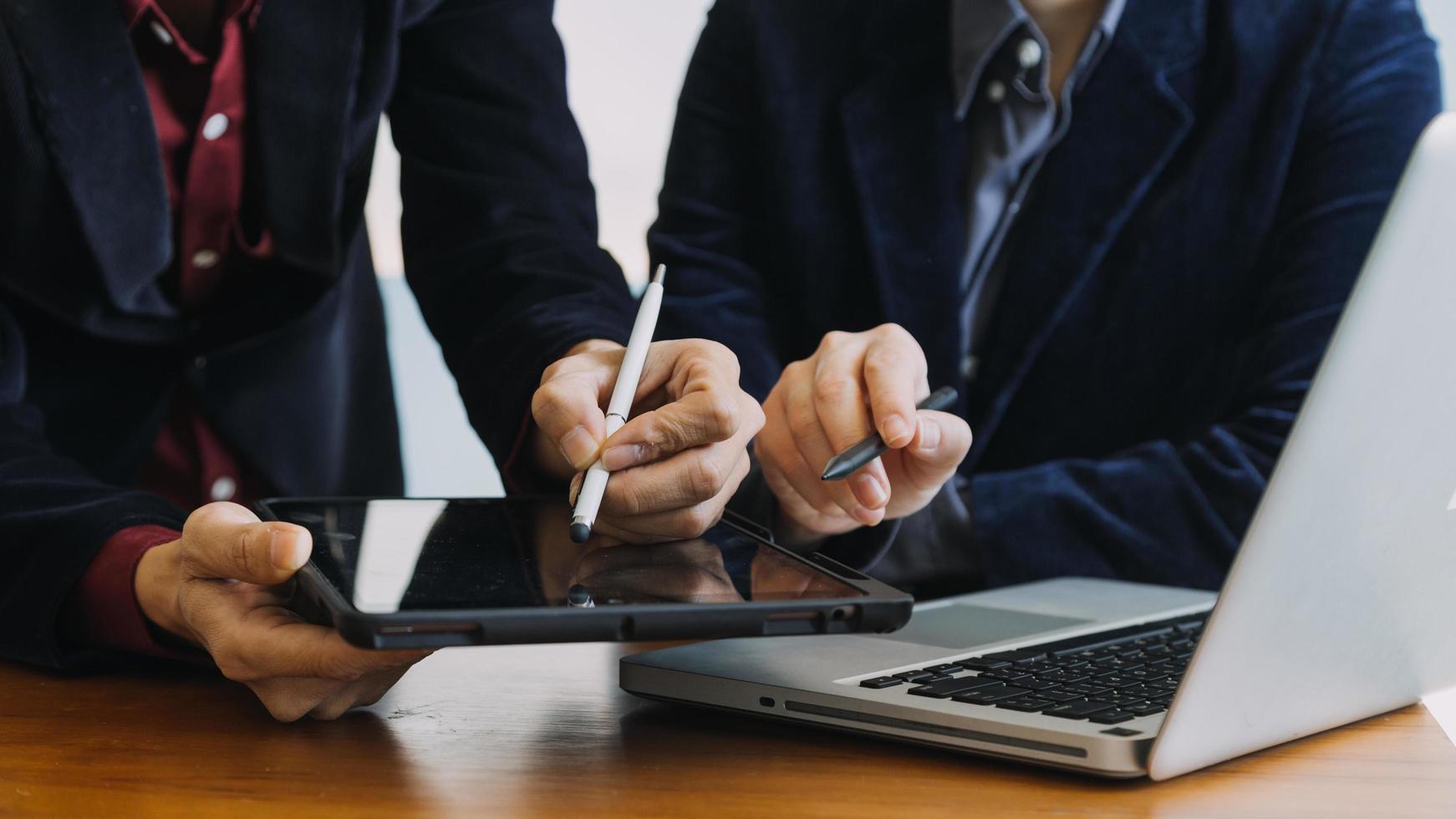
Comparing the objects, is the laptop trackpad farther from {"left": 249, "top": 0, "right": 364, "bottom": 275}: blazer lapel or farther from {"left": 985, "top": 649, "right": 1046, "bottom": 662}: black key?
{"left": 249, "top": 0, "right": 364, "bottom": 275}: blazer lapel

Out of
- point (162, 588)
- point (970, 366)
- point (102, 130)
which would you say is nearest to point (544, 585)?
point (162, 588)

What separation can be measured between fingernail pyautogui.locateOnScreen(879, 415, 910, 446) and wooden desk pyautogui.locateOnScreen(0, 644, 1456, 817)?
171 millimetres

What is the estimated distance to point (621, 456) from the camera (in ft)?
2.00

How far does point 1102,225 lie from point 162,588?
0.92m

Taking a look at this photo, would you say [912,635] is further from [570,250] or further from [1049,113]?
[1049,113]

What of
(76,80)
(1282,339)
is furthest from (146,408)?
(1282,339)

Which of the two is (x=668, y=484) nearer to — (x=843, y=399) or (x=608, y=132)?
(x=843, y=399)

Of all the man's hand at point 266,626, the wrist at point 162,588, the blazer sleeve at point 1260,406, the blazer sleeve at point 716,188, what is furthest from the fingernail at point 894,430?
the blazer sleeve at point 716,188

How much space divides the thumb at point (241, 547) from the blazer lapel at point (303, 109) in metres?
0.43

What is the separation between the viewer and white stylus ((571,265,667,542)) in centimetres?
58

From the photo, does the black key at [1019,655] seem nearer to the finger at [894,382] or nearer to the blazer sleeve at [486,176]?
the finger at [894,382]

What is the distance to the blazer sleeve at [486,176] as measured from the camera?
0.96 m

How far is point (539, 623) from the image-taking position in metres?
0.44

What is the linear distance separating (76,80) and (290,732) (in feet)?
1.73
